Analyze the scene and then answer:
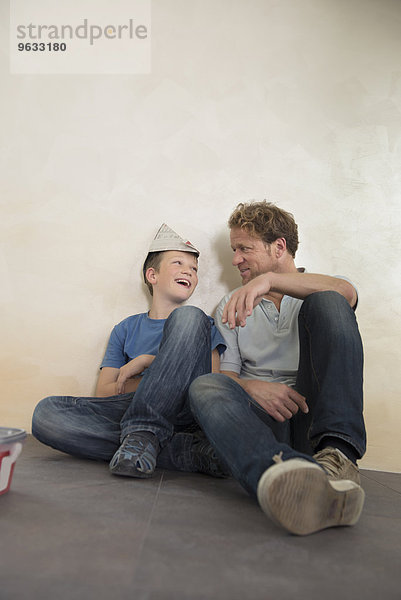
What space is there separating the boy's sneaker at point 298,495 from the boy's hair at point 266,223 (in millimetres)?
996

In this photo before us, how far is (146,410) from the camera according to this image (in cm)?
109

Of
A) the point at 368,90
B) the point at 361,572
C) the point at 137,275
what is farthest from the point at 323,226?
the point at 361,572

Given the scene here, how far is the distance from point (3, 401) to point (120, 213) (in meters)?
0.84

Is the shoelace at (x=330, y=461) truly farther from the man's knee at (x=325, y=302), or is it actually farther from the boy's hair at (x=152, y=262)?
the boy's hair at (x=152, y=262)

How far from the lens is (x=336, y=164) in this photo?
1.90 m

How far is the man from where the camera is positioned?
73 centimetres

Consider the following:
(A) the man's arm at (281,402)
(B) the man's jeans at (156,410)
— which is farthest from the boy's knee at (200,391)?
(A) the man's arm at (281,402)

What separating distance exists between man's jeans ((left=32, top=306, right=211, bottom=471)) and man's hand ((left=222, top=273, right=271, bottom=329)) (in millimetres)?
106

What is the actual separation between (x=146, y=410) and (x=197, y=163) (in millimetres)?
1154

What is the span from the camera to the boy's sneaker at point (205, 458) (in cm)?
118

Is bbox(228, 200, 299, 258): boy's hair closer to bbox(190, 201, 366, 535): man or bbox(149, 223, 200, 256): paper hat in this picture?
bbox(190, 201, 366, 535): man

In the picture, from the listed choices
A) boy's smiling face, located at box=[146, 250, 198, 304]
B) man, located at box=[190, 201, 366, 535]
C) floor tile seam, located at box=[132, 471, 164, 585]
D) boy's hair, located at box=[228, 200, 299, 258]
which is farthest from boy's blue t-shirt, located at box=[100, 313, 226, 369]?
floor tile seam, located at box=[132, 471, 164, 585]

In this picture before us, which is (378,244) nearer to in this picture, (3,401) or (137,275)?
(137,275)

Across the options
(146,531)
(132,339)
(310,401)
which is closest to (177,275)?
(132,339)
